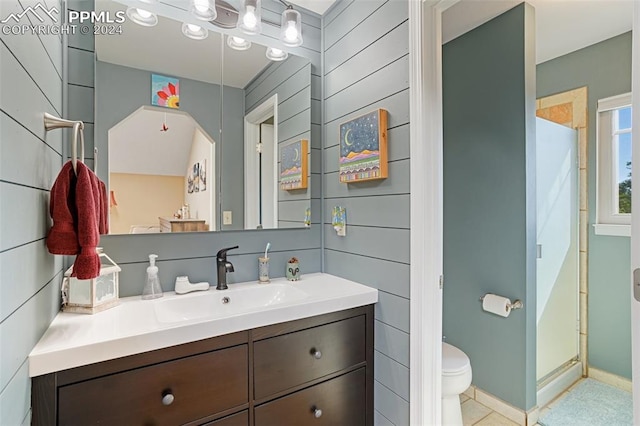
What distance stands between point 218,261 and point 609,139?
306 centimetres

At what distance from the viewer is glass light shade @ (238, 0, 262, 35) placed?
5.21ft

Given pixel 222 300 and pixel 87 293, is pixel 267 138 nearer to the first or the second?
pixel 222 300

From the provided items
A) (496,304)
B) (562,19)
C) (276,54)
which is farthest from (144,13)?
(562,19)

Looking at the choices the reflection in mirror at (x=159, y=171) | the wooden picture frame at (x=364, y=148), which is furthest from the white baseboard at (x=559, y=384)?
the reflection in mirror at (x=159, y=171)

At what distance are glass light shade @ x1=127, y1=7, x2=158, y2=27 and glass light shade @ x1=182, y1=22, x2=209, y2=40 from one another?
Answer: 0.13m

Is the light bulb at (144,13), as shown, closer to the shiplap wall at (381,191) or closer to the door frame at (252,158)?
the door frame at (252,158)

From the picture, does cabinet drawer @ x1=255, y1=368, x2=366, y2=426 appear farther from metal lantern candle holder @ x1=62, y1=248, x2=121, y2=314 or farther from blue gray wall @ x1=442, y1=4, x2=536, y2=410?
blue gray wall @ x1=442, y1=4, x2=536, y2=410

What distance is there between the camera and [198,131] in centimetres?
156

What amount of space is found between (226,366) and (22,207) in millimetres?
773

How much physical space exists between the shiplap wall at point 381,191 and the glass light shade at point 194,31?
74cm

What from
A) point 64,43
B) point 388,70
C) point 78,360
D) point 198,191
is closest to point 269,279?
point 198,191

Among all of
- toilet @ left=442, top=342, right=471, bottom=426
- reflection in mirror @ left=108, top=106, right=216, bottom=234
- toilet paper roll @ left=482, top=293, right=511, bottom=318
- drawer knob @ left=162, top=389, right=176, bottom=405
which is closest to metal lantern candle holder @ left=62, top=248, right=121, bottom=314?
reflection in mirror @ left=108, top=106, right=216, bottom=234

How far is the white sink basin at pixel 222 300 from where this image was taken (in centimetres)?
132

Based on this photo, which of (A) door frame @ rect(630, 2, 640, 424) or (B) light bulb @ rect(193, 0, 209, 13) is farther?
(B) light bulb @ rect(193, 0, 209, 13)
